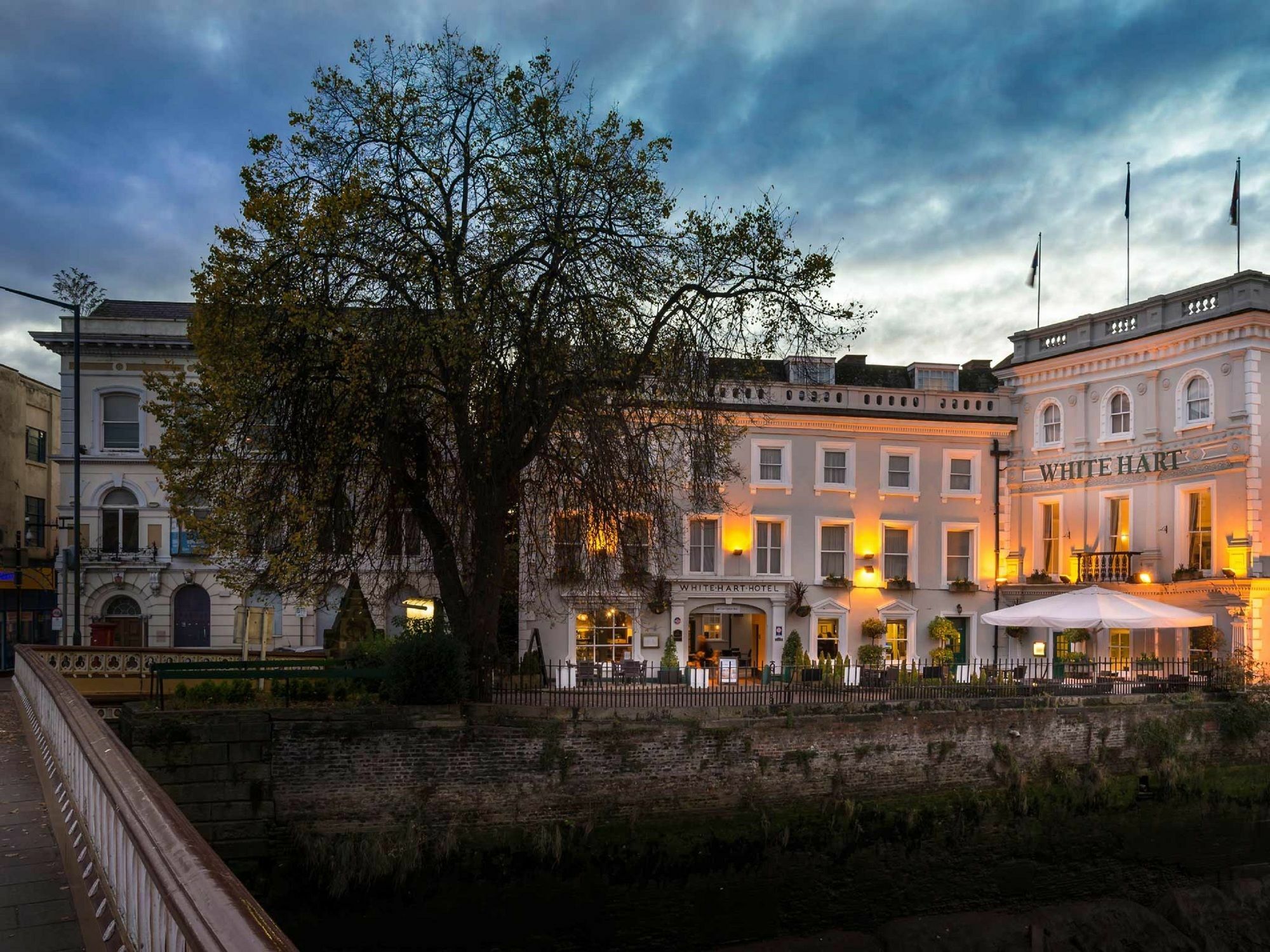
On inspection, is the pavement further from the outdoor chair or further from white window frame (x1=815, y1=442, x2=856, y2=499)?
white window frame (x1=815, y1=442, x2=856, y2=499)

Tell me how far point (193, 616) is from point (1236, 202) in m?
34.1

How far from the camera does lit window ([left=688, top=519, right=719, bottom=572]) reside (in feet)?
99.1

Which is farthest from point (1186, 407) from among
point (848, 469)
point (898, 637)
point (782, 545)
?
point (782, 545)

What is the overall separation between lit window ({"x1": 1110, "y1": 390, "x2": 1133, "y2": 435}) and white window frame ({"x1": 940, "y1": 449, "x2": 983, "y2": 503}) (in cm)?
409

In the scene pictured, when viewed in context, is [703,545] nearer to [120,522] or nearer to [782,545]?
[782,545]

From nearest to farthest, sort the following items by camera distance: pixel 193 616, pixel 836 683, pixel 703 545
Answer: pixel 836 683
pixel 703 545
pixel 193 616

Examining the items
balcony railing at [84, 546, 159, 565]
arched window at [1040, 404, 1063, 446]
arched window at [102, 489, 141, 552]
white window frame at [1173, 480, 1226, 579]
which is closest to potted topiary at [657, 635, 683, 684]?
arched window at [1040, 404, 1063, 446]

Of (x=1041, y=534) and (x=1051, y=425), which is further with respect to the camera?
(x=1051, y=425)

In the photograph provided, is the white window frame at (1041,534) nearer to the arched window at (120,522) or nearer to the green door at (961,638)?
the green door at (961,638)

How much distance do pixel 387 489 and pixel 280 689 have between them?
4.01m

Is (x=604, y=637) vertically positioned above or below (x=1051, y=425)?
below

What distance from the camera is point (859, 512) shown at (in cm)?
3119

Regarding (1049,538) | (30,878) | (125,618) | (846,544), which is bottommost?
(125,618)

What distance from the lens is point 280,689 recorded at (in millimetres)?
17250
